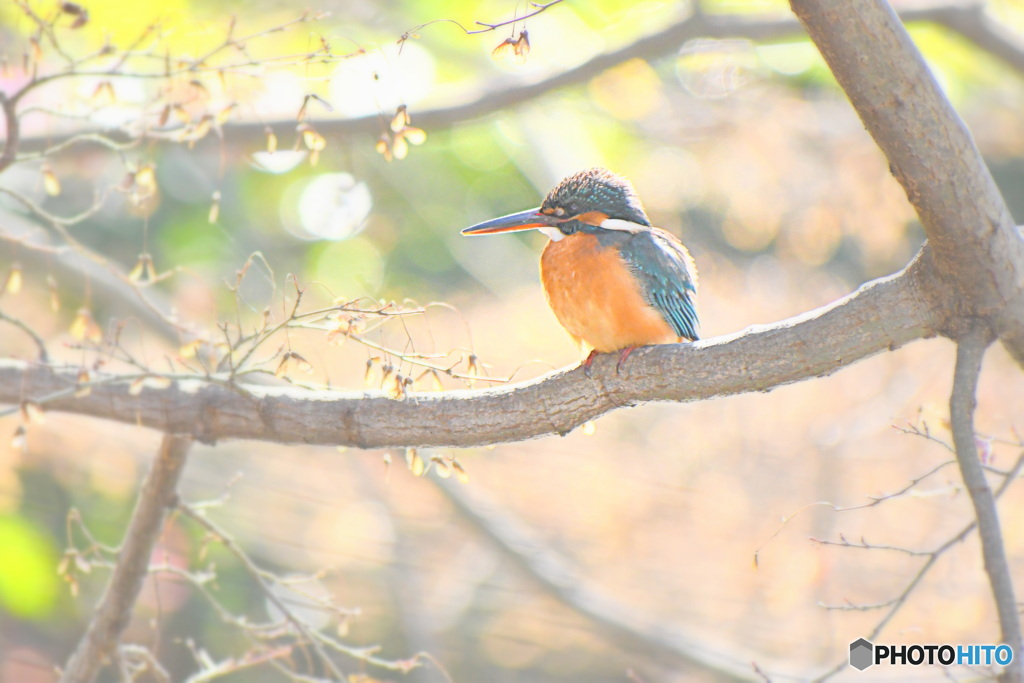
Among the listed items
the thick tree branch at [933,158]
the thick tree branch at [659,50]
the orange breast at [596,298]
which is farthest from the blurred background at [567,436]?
the thick tree branch at [933,158]

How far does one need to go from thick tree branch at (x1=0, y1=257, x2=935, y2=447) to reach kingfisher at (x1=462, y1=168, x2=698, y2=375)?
8.2 inches

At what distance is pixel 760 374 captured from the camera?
1689 mm

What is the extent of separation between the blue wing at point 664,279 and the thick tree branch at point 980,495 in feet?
2.90

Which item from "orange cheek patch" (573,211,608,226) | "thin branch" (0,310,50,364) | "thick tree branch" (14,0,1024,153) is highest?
"thick tree branch" (14,0,1024,153)

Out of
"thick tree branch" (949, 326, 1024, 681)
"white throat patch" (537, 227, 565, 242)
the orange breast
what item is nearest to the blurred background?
"white throat patch" (537, 227, 565, 242)

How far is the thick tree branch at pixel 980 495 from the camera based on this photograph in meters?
1.42

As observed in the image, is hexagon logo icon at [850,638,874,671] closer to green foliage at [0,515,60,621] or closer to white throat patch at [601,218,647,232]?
white throat patch at [601,218,647,232]

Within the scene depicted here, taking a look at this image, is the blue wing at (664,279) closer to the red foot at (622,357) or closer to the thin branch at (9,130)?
the red foot at (622,357)

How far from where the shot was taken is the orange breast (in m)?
2.22

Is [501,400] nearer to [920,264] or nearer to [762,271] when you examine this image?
[920,264]

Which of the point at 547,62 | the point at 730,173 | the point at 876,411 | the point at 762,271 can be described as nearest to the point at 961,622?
the point at 876,411

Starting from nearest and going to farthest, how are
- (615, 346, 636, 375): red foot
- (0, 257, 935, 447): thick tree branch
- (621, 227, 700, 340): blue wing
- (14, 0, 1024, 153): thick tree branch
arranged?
(0, 257, 935, 447): thick tree branch < (615, 346, 636, 375): red foot < (621, 227, 700, 340): blue wing < (14, 0, 1024, 153): thick tree branch

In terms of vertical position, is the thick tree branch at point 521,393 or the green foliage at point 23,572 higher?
the green foliage at point 23,572

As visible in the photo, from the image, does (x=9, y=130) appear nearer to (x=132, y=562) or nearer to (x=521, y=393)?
(x=132, y=562)
